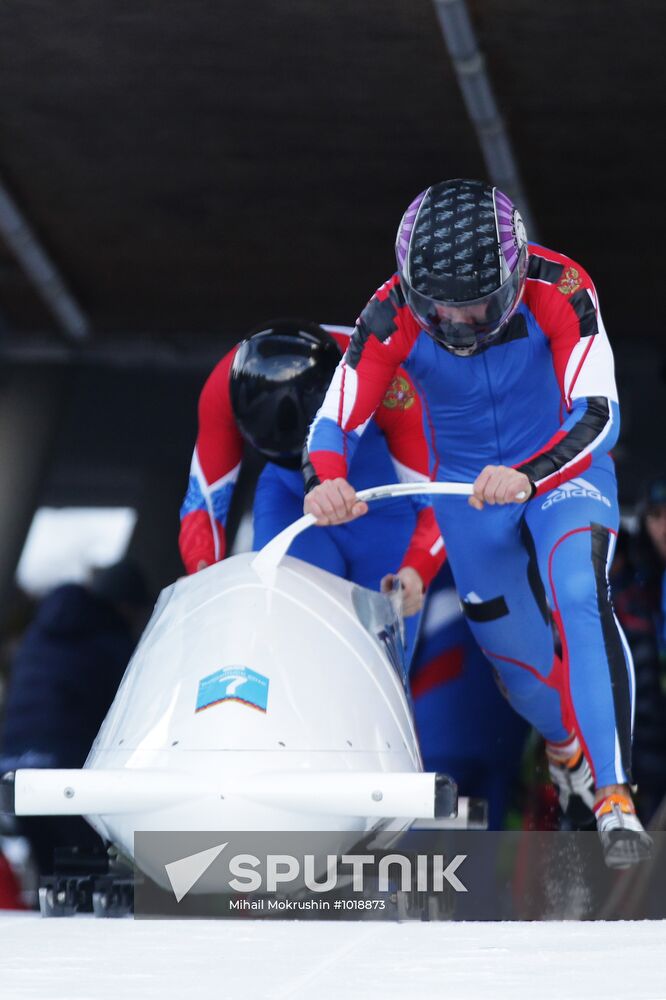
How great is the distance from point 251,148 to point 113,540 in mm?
4668

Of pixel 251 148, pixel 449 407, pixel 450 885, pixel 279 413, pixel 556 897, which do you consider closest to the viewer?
pixel 450 885

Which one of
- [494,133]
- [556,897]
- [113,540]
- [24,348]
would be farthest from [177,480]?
[556,897]

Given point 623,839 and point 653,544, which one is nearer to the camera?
point 623,839

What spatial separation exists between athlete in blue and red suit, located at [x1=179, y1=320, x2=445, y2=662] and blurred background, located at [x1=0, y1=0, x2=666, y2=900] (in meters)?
1.57

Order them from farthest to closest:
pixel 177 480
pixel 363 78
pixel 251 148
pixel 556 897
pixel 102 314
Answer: pixel 177 480 < pixel 102 314 < pixel 251 148 < pixel 363 78 < pixel 556 897

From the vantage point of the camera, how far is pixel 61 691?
4438mm

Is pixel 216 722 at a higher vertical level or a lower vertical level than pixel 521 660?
higher

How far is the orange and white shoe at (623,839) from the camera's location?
2652 millimetres

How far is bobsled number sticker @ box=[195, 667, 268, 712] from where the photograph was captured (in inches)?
106

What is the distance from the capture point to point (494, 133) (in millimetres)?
5977

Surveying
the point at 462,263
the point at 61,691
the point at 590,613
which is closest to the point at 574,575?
the point at 590,613

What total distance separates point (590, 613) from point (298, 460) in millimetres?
1154

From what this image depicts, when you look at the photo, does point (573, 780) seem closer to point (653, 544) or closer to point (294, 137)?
point (653, 544)

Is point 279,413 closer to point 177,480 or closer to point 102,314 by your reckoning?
point 102,314
